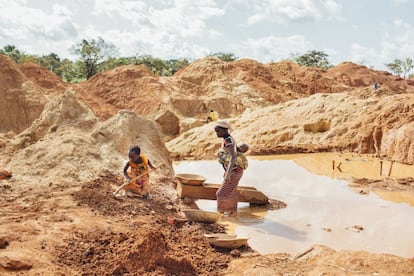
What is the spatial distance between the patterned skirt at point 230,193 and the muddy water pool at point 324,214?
0.63ft

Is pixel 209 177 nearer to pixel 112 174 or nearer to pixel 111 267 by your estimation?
pixel 112 174

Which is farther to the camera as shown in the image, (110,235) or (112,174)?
(112,174)

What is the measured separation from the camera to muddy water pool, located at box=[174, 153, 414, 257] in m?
5.44

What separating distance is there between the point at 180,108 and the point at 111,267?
21925 millimetres

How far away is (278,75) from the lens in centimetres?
3547

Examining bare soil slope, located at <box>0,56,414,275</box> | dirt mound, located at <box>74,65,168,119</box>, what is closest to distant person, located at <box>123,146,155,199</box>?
bare soil slope, located at <box>0,56,414,275</box>

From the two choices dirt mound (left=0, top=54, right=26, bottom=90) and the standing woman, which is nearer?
the standing woman

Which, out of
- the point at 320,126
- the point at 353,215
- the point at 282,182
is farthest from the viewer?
the point at 320,126

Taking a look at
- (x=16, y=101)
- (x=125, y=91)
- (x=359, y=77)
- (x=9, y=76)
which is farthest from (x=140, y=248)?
(x=359, y=77)

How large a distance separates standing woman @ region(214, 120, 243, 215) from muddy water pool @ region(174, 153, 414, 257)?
0.22 metres

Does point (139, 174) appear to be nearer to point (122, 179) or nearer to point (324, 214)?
point (122, 179)

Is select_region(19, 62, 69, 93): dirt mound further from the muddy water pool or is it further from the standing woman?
the standing woman

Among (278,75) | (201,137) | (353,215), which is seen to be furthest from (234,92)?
(353,215)

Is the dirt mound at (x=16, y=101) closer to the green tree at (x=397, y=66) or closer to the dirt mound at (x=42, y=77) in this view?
the dirt mound at (x=42, y=77)
